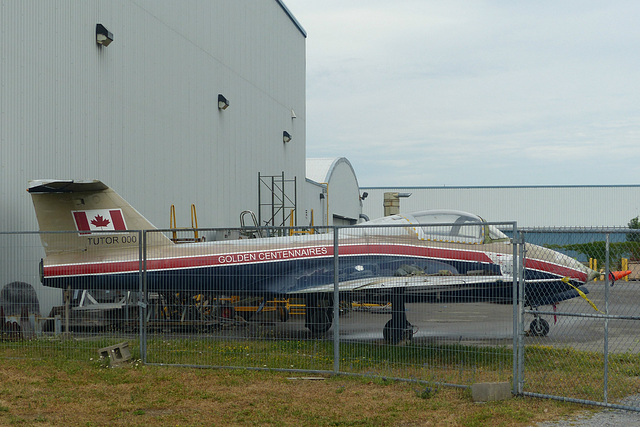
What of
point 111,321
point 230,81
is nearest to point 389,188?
point 230,81

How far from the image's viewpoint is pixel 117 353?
10.3 meters

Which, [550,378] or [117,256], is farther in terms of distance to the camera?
[117,256]

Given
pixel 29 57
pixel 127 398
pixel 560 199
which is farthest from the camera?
pixel 560 199

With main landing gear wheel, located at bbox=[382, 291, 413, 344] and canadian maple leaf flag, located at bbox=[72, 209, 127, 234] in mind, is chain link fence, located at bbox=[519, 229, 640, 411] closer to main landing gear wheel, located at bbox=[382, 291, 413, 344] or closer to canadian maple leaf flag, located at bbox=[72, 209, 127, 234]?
main landing gear wheel, located at bbox=[382, 291, 413, 344]

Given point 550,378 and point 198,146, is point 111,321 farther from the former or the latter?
point 198,146

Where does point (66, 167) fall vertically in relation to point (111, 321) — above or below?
above

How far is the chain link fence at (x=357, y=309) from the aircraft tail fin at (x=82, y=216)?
0.12 meters

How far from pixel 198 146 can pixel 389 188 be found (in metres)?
42.7

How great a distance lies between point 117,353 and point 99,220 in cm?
352

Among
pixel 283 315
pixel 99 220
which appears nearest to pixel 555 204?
pixel 99 220

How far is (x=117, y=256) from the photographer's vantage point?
1187cm

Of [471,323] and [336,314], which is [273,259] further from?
[471,323]

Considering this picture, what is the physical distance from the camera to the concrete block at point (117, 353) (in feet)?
33.2

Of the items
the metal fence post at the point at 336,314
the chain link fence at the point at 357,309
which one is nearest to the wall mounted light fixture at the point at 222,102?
the chain link fence at the point at 357,309
